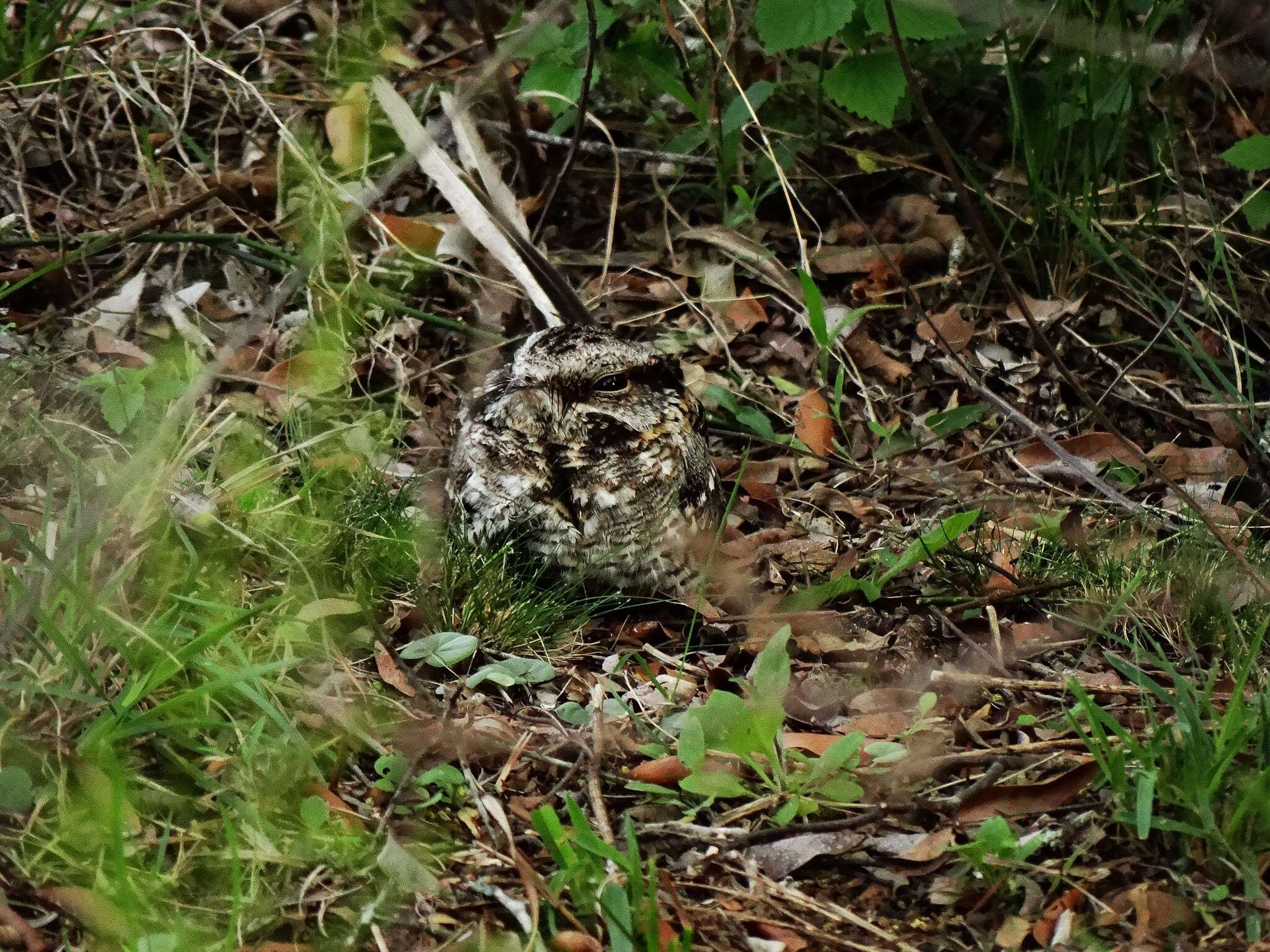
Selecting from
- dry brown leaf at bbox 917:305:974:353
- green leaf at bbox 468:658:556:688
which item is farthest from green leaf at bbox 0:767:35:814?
dry brown leaf at bbox 917:305:974:353

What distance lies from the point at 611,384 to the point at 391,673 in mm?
936

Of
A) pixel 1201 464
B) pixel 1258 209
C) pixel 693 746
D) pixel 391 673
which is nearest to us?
pixel 693 746

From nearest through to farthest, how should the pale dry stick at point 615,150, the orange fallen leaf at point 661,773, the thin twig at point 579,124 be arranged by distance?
1. the orange fallen leaf at point 661,773
2. the thin twig at point 579,124
3. the pale dry stick at point 615,150

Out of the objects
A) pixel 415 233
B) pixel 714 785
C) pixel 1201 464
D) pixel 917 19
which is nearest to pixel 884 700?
pixel 714 785

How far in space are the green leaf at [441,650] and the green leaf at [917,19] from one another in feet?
6.25

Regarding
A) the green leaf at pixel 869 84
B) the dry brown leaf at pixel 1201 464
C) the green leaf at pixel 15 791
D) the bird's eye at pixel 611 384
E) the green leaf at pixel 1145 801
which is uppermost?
the green leaf at pixel 869 84

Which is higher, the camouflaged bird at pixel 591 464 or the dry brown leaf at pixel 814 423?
the camouflaged bird at pixel 591 464

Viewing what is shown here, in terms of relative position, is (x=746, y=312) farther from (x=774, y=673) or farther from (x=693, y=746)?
(x=693, y=746)

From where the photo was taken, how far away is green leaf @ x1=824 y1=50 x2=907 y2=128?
379cm

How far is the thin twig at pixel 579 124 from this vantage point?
3637 millimetres

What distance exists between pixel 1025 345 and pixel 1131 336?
Answer: 0.98 ft

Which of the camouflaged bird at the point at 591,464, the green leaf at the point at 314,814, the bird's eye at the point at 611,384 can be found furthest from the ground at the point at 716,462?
the bird's eye at the point at 611,384

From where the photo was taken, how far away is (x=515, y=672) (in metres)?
2.98

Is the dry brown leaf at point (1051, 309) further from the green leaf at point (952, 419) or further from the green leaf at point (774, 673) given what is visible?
the green leaf at point (774, 673)
